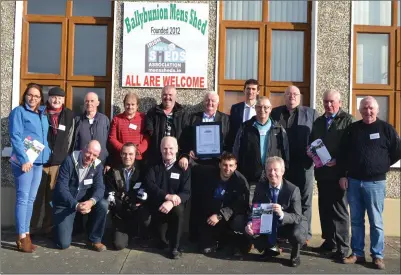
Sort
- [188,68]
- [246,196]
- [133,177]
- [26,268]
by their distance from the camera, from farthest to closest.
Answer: [188,68] → [133,177] → [246,196] → [26,268]

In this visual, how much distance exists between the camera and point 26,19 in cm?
679

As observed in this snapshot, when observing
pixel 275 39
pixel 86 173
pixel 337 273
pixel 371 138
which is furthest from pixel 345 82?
pixel 86 173

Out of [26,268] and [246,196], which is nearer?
[26,268]

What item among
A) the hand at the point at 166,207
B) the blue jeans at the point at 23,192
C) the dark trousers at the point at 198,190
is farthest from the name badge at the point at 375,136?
the blue jeans at the point at 23,192

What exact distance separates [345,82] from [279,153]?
2180 mm

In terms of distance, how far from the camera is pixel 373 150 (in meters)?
4.78

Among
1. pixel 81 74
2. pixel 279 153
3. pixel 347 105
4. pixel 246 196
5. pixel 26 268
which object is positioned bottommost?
pixel 26 268

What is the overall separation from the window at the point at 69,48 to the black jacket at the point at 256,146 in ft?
8.55

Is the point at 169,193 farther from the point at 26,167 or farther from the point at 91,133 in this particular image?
the point at 26,167

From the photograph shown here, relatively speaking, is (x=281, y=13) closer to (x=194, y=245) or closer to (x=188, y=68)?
(x=188, y=68)

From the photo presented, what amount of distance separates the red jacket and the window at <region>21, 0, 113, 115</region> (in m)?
1.13

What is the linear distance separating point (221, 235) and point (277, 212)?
0.92 m

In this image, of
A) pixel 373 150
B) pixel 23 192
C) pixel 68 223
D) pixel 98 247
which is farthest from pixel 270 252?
pixel 23 192

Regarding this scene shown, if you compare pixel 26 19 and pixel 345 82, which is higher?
pixel 26 19
